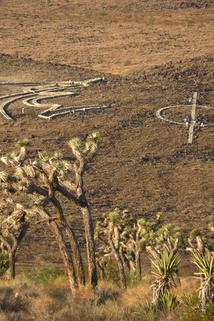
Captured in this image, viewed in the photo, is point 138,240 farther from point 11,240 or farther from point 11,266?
point 11,240

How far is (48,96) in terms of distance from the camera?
59.7m

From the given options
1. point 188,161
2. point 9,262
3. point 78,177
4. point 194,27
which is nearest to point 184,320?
point 78,177

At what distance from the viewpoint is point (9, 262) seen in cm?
2631

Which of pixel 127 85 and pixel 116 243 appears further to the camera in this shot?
pixel 127 85

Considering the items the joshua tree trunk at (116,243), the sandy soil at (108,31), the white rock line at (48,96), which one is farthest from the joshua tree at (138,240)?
the sandy soil at (108,31)

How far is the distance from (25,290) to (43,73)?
169ft

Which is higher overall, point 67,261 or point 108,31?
point 108,31

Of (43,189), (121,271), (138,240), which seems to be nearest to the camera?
(43,189)

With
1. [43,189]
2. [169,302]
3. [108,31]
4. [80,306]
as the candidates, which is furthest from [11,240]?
[108,31]

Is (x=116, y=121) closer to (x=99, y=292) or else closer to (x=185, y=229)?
(x=185, y=229)

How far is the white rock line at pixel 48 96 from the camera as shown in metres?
54.3

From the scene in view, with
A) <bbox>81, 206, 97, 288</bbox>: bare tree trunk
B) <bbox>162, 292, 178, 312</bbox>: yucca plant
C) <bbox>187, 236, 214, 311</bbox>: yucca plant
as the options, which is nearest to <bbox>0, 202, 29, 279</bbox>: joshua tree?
<bbox>81, 206, 97, 288</bbox>: bare tree trunk

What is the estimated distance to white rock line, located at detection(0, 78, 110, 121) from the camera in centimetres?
5428

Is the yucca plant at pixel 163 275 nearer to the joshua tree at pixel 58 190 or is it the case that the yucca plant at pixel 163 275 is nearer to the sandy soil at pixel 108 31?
the joshua tree at pixel 58 190
